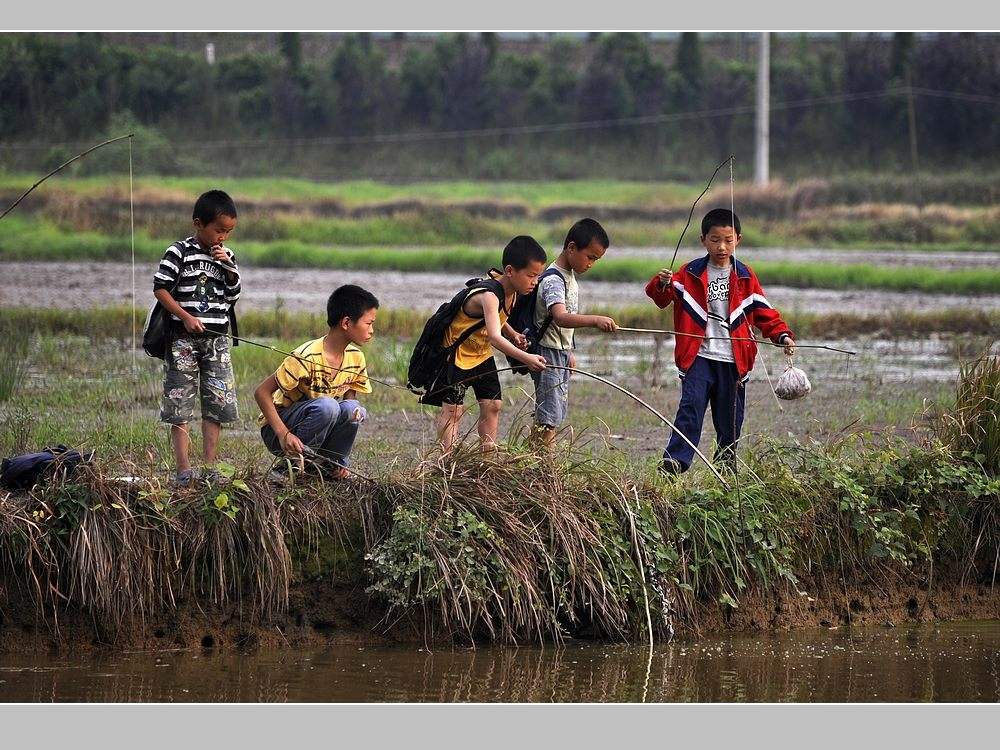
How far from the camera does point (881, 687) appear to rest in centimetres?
546

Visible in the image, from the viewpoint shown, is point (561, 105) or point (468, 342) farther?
point (561, 105)

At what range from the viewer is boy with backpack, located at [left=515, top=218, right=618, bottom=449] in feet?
20.2

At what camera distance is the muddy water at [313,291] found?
15.9 meters

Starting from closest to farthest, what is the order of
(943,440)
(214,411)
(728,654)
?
(728,654)
(214,411)
(943,440)

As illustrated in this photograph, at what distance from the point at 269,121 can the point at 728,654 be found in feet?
75.5

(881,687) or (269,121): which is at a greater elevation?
(269,121)

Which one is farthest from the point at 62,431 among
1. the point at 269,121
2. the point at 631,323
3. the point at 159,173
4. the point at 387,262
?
the point at 269,121

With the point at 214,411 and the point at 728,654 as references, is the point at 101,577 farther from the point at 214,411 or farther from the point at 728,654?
the point at 728,654

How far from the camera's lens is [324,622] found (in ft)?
18.9

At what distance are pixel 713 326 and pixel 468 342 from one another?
3.89 ft

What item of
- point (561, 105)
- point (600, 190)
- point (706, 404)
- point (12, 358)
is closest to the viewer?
point (706, 404)

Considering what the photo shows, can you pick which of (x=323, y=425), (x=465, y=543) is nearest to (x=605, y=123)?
(x=323, y=425)

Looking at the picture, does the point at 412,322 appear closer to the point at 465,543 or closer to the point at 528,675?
the point at 465,543

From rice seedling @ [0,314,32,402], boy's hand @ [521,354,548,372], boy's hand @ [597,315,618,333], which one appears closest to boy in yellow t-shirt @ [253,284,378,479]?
boy's hand @ [521,354,548,372]
